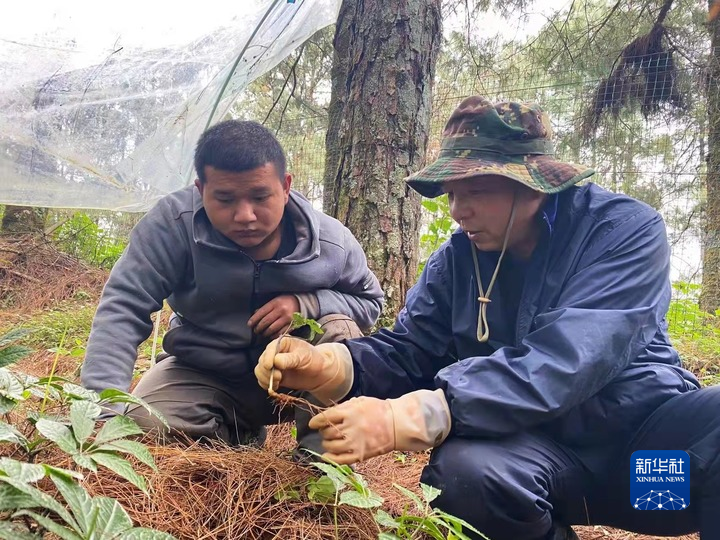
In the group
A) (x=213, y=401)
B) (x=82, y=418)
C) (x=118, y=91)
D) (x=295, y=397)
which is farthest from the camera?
(x=118, y=91)

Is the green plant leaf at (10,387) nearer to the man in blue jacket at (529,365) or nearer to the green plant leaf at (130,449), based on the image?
the green plant leaf at (130,449)

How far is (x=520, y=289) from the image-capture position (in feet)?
5.70

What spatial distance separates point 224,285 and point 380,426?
2.71 feet

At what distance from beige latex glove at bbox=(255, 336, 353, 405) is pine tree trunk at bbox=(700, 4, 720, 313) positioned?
4.93 meters

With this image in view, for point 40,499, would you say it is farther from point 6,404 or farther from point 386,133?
point 386,133

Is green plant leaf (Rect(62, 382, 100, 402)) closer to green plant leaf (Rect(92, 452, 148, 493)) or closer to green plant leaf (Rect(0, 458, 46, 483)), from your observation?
green plant leaf (Rect(92, 452, 148, 493))

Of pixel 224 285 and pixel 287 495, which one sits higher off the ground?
pixel 224 285

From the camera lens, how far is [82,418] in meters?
1.00

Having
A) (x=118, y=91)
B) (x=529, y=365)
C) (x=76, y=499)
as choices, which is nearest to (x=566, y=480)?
(x=529, y=365)

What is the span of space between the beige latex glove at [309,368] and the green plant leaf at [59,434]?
65 cm

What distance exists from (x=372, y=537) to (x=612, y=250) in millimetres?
938

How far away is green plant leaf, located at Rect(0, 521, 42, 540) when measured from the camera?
0.78 meters

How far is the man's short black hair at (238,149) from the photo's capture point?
192 centimetres

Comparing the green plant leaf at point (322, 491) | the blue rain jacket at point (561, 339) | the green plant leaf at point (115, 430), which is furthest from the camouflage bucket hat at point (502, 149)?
the green plant leaf at point (115, 430)
